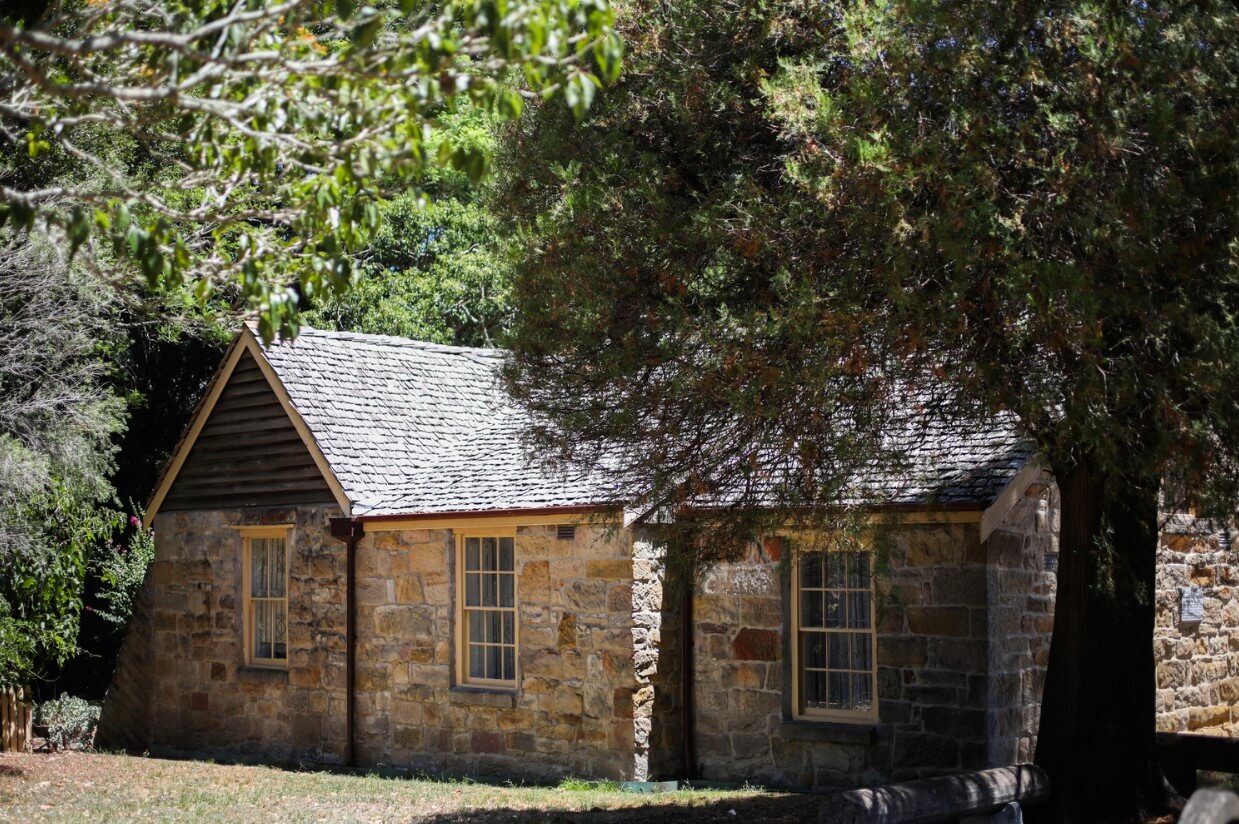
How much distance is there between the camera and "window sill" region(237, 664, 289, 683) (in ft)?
58.3

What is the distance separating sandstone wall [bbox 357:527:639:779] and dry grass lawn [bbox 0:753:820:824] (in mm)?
745

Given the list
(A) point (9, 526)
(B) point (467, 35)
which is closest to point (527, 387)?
(B) point (467, 35)

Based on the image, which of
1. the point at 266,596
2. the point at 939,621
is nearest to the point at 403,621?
the point at 266,596

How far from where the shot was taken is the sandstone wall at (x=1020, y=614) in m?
12.7

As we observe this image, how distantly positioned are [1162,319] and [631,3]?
4.20 metres

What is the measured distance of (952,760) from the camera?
1258 cm

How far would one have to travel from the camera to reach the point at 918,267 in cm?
830

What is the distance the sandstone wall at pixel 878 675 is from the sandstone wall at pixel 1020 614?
0.65ft

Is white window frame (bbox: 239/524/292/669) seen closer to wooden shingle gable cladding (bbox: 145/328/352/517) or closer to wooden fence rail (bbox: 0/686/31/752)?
wooden shingle gable cladding (bbox: 145/328/352/517)

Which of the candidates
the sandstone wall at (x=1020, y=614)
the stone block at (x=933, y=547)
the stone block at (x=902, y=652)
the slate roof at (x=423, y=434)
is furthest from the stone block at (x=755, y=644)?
the sandstone wall at (x=1020, y=614)

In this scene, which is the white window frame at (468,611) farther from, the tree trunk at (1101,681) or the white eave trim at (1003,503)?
the tree trunk at (1101,681)

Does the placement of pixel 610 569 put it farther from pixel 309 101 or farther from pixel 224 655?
pixel 309 101

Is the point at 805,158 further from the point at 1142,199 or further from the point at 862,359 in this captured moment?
the point at 1142,199

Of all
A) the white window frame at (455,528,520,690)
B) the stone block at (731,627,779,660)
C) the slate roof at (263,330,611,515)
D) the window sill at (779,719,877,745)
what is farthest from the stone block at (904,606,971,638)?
the white window frame at (455,528,520,690)
